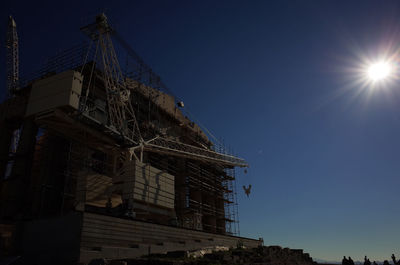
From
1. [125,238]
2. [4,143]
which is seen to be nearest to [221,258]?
[125,238]

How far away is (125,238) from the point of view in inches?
920

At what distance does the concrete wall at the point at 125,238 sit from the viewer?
20109mm

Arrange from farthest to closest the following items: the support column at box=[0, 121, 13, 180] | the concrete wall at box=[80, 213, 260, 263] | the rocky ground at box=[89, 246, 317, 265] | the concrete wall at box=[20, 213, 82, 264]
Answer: the support column at box=[0, 121, 13, 180] < the concrete wall at box=[80, 213, 260, 263] < the concrete wall at box=[20, 213, 82, 264] < the rocky ground at box=[89, 246, 317, 265]

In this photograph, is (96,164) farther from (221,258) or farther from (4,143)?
(221,258)

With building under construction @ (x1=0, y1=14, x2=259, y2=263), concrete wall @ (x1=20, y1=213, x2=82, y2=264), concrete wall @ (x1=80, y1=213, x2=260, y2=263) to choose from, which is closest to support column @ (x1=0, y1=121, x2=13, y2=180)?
building under construction @ (x1=0, y1=14, x2=259, y2=263)

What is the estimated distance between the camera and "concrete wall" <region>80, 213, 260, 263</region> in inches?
792

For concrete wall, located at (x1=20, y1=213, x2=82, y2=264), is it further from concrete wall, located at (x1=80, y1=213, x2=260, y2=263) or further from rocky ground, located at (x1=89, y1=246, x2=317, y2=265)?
rocky ground, located at (x1=89, y1=246, x2=317, y2=265)

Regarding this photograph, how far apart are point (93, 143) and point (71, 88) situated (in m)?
6.63

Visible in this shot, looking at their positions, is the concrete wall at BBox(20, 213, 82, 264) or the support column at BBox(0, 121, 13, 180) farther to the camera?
the support column at BBox(0, 121, 13, 180)

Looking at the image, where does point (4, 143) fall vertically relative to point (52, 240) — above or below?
above

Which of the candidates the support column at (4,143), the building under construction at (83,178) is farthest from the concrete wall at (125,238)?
the support column at (4,143)

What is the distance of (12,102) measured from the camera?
35.7 meters

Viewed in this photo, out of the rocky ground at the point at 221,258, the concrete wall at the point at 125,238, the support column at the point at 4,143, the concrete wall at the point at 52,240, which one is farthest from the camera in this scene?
the support column at the point at 4,143

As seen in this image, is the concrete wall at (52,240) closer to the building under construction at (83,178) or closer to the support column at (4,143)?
the building under construction at (83,178)
